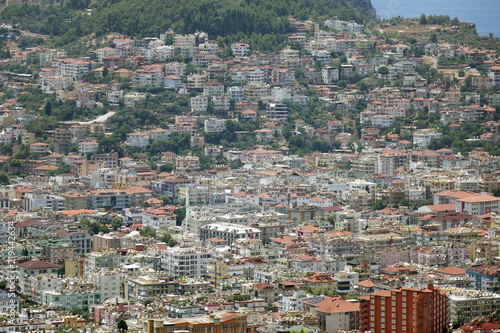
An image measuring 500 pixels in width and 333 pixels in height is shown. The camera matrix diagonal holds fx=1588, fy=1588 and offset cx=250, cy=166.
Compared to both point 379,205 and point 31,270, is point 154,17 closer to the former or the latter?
point 379,205

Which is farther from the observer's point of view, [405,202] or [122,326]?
[405,202]

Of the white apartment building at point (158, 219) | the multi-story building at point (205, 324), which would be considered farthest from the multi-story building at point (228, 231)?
the multi-story building at point (205, 324)

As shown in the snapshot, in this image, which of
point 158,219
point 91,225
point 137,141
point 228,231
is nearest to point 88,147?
point 137,141

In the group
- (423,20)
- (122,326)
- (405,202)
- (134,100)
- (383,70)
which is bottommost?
(122,326)

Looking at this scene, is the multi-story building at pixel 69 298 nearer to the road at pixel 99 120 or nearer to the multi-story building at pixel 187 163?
the multi-story building at pixel 187 163

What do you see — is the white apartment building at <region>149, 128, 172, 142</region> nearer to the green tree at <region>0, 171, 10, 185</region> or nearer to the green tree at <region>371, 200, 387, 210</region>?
the green tree at <region>0, 171, 10, 185</region>

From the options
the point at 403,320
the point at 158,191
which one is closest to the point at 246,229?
the point at 158,191

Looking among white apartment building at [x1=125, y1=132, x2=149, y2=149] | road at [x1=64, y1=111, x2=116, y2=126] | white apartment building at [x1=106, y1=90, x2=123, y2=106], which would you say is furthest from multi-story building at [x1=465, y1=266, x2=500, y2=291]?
white apartment building at [x1=106, y1=90, x2=123, y2=106]

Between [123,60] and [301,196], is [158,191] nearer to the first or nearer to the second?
[301,196]
